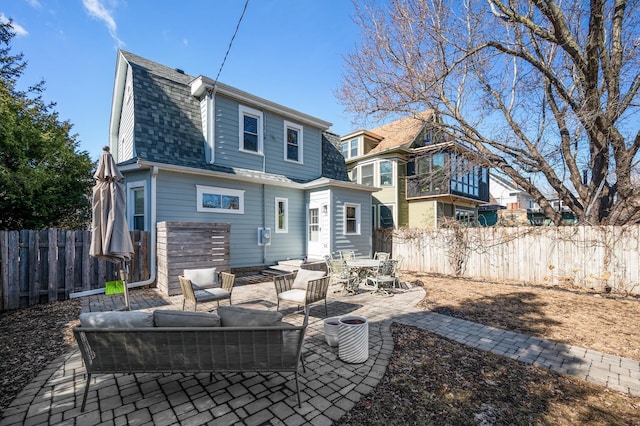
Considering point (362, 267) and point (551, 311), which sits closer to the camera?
point (551, 311)

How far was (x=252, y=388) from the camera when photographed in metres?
3.09

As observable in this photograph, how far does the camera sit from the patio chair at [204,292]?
5.25 metres

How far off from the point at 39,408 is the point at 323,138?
44.1 feet

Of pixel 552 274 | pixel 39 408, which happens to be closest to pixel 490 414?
pixel 39 408

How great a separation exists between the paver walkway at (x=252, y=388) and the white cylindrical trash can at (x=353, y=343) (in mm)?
105

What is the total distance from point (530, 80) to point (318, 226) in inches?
407

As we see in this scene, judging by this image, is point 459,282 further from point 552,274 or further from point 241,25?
point 241,25

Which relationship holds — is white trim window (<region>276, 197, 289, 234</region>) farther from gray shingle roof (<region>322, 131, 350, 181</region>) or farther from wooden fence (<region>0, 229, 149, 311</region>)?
wooden fence (<region>0, 229, 149, 311</region>)

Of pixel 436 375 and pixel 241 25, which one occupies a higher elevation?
pixel 241 25

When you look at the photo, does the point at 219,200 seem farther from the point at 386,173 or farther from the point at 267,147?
the point at 386,173

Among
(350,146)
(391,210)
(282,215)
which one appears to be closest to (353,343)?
(282,215)

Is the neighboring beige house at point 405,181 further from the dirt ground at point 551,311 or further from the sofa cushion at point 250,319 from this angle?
the sofa cushion at point 250,319

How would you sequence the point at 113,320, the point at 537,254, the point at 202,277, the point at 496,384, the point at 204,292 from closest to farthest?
the point at 113,320 < the point at 496,384 < the point at 204,292 < the point at 202,277 < the point at 537,254

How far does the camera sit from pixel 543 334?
489 cm
